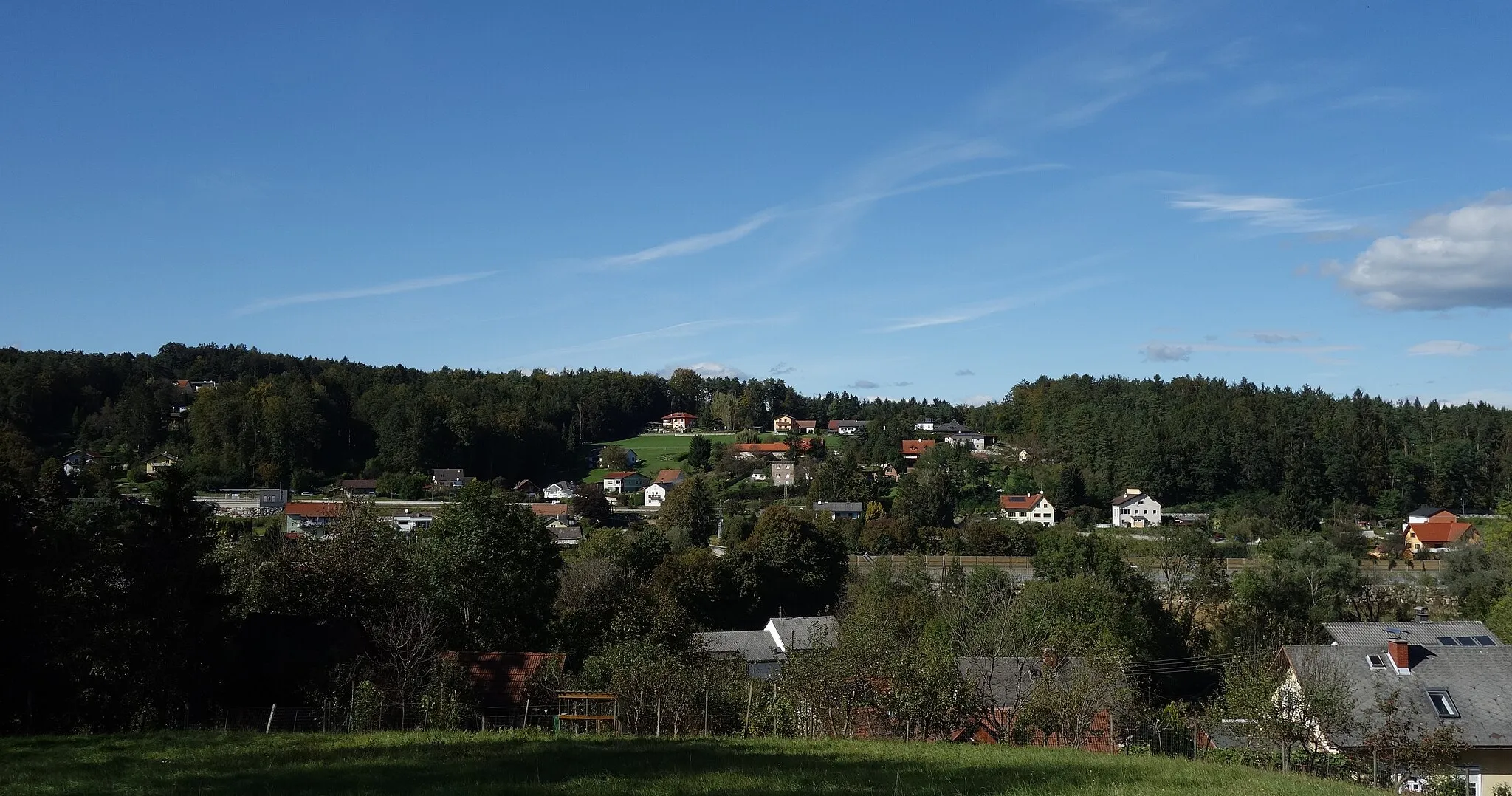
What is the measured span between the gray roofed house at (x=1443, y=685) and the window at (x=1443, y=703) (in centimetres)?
2

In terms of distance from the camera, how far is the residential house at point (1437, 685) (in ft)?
66.3

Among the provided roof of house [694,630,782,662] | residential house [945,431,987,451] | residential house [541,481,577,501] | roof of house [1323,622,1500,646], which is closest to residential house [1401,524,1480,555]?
roof of house [1323,622,1500,646]

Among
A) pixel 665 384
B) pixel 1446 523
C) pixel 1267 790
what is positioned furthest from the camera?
pixel 665 384

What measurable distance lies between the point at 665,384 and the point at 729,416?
15.8 metres

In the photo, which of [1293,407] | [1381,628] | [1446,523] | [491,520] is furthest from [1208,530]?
[491,520]

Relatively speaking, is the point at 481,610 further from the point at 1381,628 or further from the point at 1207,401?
the point at 1207,401

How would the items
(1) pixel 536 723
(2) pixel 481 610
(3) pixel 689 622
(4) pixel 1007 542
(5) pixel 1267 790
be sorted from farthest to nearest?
(4) pixel 1007 542, (3) pixel 689 622, (2) pixel 481 610, (1) pixel 536 723, (5) pixel 1267 790

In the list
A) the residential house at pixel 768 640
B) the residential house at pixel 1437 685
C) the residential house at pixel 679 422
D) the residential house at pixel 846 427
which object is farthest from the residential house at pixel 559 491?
the residential house at pixel 1437 685

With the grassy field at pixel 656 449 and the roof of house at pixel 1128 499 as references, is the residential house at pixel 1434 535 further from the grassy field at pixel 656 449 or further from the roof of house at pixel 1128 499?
the grassy field at pixel 656 449

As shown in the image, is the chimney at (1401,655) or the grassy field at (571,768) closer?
the grassy field at (571,768)

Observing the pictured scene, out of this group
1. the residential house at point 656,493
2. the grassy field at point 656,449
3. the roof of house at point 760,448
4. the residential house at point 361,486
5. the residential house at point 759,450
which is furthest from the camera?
the roof of house at point 760,448

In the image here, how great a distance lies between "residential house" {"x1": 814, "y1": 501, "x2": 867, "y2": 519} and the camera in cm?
7056

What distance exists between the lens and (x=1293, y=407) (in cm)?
9094

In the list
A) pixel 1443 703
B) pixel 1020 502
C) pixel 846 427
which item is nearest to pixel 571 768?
pixel 1443 703
